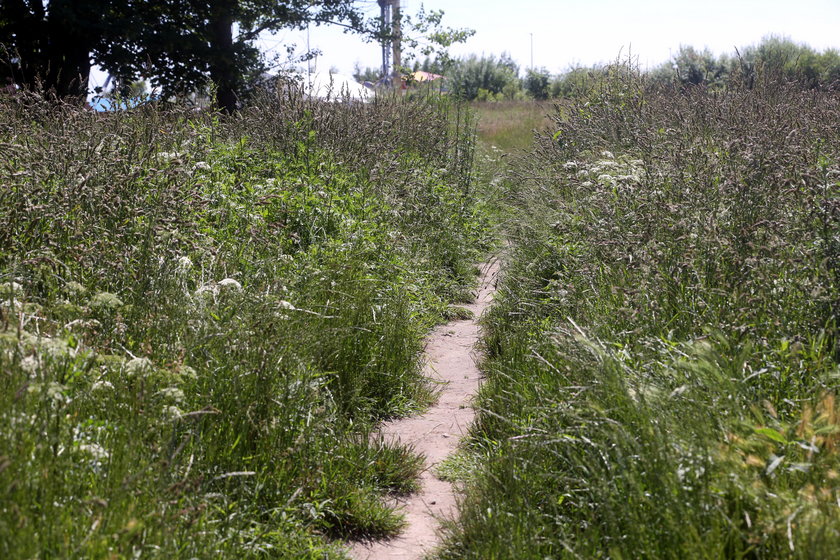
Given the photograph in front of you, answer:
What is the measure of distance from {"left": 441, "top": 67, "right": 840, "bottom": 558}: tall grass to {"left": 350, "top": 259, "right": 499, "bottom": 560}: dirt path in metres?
0.25

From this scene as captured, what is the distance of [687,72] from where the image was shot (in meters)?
27.0

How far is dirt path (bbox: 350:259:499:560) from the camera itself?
134 inches

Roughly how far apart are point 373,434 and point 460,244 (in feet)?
14.9

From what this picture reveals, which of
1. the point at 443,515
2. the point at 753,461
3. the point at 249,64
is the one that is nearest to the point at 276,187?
the point at 443,515

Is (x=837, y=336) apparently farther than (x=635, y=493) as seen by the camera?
Yes

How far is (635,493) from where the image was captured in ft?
8.36

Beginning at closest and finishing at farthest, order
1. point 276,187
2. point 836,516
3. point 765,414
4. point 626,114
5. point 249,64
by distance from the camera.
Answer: point 836,516, point 765,414, point 276,187, point 626,114, point 249,64

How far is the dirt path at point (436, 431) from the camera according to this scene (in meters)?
3.42

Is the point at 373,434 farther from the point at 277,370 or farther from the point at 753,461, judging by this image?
the point at 753,461

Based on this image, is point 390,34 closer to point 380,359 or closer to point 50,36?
point 50,36

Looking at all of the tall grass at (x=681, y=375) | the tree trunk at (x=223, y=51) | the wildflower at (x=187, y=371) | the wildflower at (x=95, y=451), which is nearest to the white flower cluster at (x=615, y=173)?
the tall grass at (x=681, y=375)

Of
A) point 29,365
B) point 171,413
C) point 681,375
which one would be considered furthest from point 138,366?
point 681,375

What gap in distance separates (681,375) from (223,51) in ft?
52.0

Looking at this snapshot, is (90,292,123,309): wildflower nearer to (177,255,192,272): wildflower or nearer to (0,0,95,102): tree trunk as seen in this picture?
(177,255,192,272): wildflower
